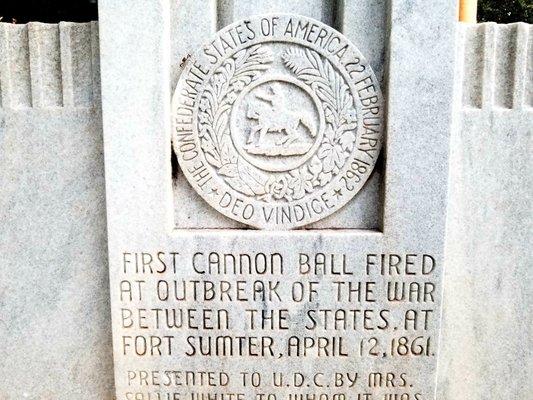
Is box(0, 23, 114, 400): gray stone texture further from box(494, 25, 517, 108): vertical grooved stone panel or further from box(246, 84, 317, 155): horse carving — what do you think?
box(494, 25, 517, 108): vertical grooved stone panel

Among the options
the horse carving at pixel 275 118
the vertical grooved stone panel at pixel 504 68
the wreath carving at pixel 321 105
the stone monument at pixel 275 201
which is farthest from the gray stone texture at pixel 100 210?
the horse carving at pixel 275 118

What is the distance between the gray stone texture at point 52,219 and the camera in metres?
→ 3.02

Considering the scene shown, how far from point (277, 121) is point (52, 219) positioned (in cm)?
155

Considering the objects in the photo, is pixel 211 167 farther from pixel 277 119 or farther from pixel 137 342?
pixel 137 342

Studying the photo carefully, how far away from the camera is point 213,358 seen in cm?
307

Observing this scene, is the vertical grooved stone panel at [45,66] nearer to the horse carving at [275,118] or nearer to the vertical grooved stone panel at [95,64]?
the vertical grooved stone panel at [95,64]

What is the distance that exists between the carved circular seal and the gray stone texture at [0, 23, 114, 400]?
65cm

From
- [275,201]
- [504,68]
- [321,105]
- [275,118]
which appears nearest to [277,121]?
[275,118]

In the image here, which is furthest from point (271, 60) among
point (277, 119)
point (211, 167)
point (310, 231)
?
point (310, 231)

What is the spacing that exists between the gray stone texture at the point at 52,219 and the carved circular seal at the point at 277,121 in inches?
25.6

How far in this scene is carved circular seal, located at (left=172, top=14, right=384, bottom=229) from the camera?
2.85 m

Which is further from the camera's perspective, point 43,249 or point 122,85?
point 43,249

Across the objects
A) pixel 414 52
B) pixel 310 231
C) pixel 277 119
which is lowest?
pixel 310 231

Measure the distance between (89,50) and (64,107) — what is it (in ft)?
1.26
